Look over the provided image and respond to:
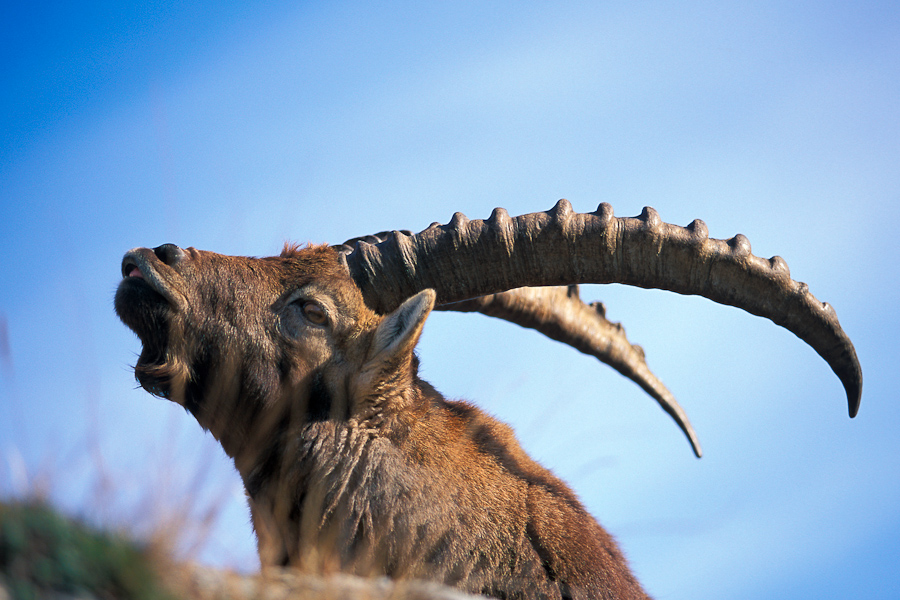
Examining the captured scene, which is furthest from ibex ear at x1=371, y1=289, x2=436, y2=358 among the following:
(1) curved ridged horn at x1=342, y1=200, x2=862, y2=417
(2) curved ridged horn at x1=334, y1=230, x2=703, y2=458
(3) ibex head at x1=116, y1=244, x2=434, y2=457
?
(2) curved ridged horn at x1=334, y1=230, x2=703, y2=458

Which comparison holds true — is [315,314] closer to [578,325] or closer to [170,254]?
[170,254]

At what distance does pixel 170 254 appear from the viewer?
17.6ft

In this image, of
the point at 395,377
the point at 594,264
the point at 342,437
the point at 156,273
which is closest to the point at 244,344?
the point at 156,273

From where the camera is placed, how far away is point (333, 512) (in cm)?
484

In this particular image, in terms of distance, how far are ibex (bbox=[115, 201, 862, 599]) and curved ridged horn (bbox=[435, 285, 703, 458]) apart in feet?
4.76

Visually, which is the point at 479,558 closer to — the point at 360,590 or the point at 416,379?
the point at 416,379

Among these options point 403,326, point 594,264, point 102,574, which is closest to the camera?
point 102,574

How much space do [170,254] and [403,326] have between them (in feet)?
5.54

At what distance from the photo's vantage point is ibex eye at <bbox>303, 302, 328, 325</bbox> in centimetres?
539

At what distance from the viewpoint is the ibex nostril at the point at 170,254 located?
5.35 meters

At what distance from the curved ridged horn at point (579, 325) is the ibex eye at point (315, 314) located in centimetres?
171

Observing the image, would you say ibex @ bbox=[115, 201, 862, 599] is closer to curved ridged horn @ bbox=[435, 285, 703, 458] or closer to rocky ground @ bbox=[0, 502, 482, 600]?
rocky ground @ bbox=[0, 502, 482, 600]

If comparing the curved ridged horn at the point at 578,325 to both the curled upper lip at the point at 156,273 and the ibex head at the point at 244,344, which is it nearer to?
the ibex head at the point at 244,344

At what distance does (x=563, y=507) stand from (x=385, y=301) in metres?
1.94
